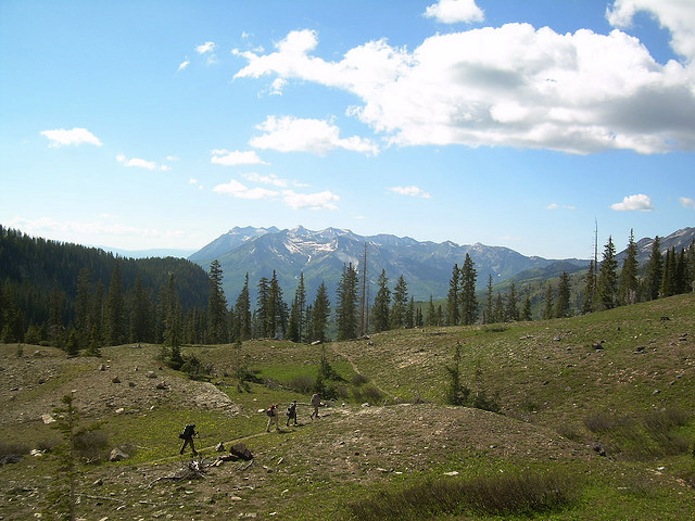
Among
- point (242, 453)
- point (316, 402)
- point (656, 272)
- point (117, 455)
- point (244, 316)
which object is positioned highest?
point (656, 272)

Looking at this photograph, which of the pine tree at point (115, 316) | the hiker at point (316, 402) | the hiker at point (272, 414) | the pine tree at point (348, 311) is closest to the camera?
the hiker at point (272, 414)

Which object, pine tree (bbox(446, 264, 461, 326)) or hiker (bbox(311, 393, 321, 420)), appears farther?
pine tree (bbox(446, 264, 461, 326))

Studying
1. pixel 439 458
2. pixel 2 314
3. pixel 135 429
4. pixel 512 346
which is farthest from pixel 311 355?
pixel 2 314

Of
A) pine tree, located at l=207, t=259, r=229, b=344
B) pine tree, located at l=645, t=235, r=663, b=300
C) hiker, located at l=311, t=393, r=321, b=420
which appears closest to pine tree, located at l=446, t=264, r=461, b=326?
pine tree, located at l=645, t=235, r=663, b=300

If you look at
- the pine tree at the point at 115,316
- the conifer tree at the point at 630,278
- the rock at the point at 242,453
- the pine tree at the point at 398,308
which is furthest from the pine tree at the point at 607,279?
the pine tree at the point at 115,316

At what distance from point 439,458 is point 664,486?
356 inches

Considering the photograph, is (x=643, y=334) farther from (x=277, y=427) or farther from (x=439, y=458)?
(x=277, y=427)

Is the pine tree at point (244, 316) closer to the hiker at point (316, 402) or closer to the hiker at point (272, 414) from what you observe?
the hiker at point (316, 402)

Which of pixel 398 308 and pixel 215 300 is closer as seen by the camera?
pixel 215 300

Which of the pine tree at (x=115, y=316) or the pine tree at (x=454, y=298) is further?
the pine tree at (x=115, y=316)

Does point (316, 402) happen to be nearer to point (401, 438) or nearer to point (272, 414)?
point (272, 414)

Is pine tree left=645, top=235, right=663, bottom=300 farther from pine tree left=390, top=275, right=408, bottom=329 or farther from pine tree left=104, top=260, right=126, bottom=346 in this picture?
pine tree left=104, top=260, right=126, bottom=346

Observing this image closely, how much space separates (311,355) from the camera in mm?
66375

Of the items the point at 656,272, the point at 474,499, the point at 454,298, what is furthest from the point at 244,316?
the point at 474,499
